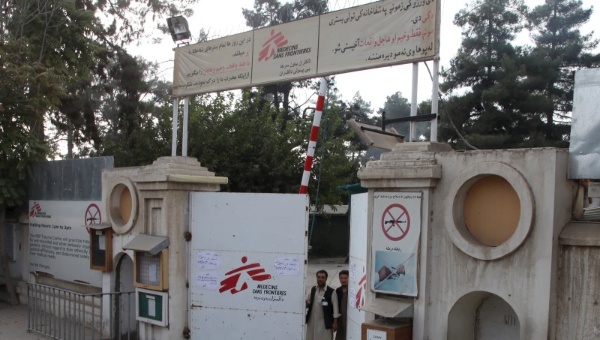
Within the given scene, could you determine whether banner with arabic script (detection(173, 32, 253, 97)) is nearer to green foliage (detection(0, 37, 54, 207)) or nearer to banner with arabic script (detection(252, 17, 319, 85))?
banner with arabic script (detection(252, 17, 319, 85))

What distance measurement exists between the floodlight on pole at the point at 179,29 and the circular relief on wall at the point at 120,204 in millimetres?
2553

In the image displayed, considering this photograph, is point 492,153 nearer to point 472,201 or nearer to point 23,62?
point 472,201

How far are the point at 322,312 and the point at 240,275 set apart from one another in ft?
4.04

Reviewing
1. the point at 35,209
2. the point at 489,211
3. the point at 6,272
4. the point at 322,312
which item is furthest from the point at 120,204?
the point at 489,211

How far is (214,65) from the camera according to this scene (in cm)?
936

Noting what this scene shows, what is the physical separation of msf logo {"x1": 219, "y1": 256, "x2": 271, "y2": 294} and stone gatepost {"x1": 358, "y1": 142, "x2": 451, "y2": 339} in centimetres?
211

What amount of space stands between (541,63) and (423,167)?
70.8ft

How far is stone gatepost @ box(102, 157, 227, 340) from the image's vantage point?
27.5 feet

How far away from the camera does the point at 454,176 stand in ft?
19.1

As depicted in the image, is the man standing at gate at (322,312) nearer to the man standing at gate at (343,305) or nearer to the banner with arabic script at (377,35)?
the man standing at gate at (343,305)

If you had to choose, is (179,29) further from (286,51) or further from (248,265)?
(248,265)

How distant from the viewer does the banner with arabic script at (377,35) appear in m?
6.76

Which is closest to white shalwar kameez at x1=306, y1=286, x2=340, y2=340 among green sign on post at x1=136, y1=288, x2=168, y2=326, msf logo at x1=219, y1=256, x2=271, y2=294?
msf logo at x1=219, y1=256, x2=271, y2=294

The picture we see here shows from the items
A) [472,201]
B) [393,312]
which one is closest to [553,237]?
[472,201]
